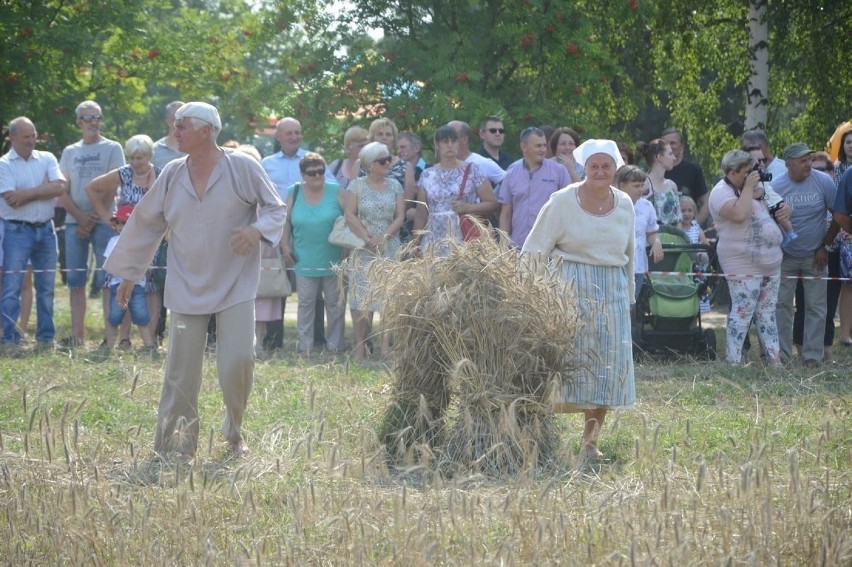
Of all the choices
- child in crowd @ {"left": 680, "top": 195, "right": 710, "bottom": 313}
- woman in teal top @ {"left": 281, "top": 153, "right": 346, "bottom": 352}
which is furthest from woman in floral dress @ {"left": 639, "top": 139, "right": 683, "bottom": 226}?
woman in teal top @ {"left": 281, "top": 153, "right": 346, "bottom": 352}

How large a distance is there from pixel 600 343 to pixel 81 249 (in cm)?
716

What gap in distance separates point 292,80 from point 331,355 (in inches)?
189

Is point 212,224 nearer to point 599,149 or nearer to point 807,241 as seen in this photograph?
point 599,149

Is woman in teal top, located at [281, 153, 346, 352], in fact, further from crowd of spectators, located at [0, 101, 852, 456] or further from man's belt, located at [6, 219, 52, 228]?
man's belt, located at [6, 219, 52, 228]

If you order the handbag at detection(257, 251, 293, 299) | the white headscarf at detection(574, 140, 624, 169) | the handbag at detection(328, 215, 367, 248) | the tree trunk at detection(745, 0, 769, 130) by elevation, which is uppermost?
the tree trunk at detection(745, 0, 769, 130)

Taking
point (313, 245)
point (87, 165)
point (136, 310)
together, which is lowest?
point (136, 310)

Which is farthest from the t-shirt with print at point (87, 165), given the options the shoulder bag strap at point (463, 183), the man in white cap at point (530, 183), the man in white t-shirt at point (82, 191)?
the man in white cap at point (530, 183)

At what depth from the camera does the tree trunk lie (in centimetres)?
1695

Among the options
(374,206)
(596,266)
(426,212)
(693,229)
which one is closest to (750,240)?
(693,229)

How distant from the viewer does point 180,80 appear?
20500 millimetres

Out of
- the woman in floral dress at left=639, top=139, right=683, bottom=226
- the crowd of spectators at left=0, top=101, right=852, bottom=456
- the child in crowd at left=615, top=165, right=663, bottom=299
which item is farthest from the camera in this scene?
the woman in floral dress at left=639, top=139, right=683, bottom=226

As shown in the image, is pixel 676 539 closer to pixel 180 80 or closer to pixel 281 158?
pixel 281 158

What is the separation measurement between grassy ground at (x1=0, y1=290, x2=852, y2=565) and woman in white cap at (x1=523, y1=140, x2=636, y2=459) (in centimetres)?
30

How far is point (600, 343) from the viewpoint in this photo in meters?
7.84
